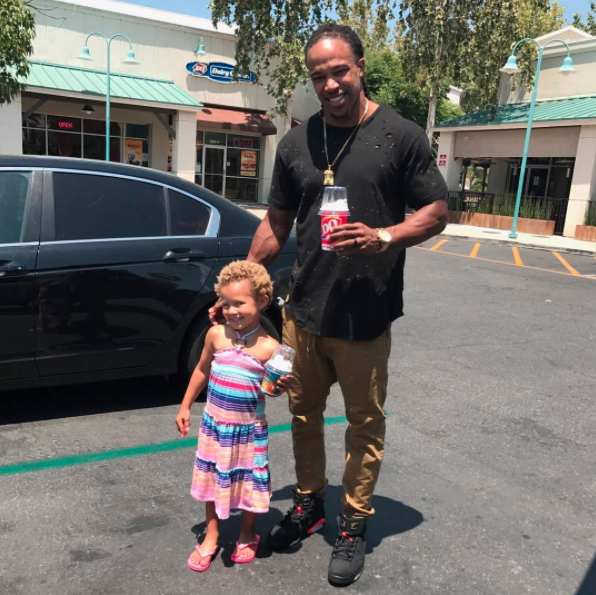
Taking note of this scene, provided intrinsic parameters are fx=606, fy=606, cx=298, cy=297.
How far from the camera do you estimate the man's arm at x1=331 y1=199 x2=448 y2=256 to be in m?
2.12

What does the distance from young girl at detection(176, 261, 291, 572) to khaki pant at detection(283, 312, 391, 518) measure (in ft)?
0.65

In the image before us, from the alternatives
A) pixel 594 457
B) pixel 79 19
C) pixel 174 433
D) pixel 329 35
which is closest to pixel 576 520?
pixel 594 457

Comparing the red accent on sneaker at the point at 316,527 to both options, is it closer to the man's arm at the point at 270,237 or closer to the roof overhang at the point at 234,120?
the man's arm at the point at 270,237

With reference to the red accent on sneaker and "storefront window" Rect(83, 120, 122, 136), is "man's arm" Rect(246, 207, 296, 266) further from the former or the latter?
"storefront window" Rect(83, 120, 122, 136)

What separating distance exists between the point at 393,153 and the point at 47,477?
95.2 inches

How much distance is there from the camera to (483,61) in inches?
899

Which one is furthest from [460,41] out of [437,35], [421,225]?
[421,225]

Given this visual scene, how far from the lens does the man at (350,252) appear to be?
92.1 inches

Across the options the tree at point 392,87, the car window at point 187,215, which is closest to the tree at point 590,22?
the tree at point 392,87

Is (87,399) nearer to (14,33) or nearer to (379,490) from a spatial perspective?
(379,490)

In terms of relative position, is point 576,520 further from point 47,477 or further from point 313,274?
point 47,477

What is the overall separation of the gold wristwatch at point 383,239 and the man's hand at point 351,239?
4cm

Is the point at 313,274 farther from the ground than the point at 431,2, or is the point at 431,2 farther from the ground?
the point at 431,2

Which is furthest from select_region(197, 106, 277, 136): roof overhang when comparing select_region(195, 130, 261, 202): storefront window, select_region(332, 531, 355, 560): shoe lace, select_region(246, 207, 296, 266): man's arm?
select_region(332, 531, 355, 560): shoe lace
